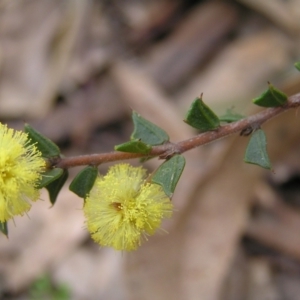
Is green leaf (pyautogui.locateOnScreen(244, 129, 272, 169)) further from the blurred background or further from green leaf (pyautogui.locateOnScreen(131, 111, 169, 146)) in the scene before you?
the blurred background

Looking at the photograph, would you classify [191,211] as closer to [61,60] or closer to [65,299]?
[65,299]

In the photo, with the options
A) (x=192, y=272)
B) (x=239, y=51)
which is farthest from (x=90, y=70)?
(x=192, y=272)

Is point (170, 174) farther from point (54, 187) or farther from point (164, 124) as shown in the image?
point (164, 124)

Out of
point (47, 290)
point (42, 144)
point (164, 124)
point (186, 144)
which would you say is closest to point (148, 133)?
point (186, 144)

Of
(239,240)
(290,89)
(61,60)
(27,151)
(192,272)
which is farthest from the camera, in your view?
(61,60)

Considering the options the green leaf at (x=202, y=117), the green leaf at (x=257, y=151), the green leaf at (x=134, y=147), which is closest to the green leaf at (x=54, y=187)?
the green leaf at (x=134, y=147)

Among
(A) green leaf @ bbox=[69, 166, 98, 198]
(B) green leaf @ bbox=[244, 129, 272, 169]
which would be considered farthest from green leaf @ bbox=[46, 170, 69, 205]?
(B) green leaf @ bbox=[244, 129, 272, 169]

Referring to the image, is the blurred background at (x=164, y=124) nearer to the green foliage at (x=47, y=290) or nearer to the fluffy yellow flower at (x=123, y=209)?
the green foliage at (x=47, y=290)
